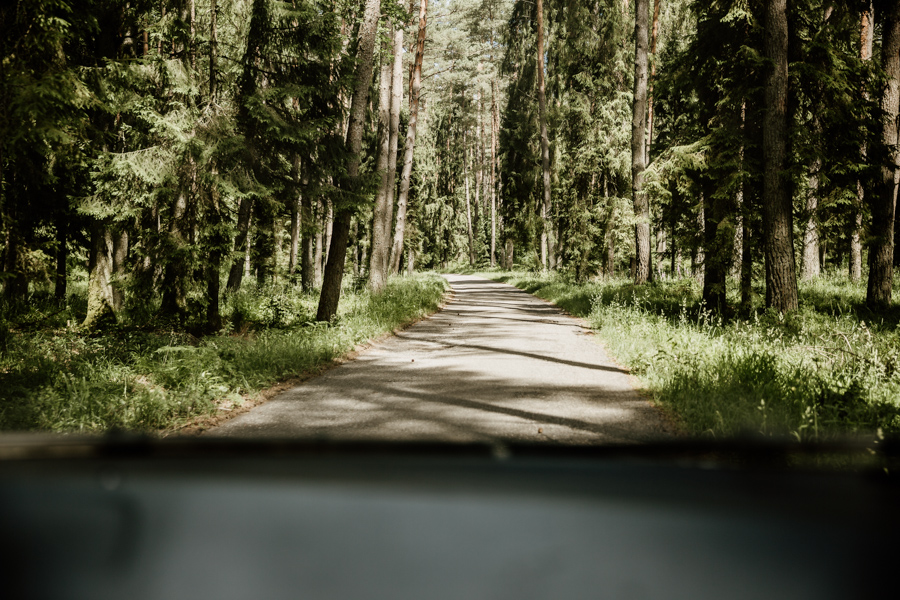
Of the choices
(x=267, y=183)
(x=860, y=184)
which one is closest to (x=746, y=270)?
(x=860, y=184)

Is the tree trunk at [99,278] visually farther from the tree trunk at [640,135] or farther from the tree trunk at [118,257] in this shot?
the tree trunk at [640,135]

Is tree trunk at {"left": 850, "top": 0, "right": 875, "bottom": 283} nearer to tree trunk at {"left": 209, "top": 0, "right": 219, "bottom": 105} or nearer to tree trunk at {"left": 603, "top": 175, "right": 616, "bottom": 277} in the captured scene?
tree trunk at {"left": 603, "top": 175, "right": 616, "bottom": 277}

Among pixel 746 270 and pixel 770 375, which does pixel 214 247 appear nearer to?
pixel 770 375

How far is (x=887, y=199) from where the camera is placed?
41.6ft

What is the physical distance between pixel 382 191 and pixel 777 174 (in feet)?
40.9

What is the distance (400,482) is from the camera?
4.16 feet

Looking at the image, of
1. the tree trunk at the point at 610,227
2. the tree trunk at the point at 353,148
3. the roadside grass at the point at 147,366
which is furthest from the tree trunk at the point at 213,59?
the tree trunk at the point at 610,227

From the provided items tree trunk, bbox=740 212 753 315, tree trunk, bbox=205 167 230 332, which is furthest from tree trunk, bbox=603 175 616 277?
tree trunk, bbox=205 167 230 332

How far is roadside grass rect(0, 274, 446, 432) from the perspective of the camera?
191 inches

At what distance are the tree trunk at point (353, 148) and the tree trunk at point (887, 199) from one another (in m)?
11.7

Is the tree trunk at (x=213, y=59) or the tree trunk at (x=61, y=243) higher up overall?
the tree trunk at (x=213, y=59)

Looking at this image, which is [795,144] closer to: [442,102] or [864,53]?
[864,53]

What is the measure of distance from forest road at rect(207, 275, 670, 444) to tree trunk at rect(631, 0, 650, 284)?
8000 mm

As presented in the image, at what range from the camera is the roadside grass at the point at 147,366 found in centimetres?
484
